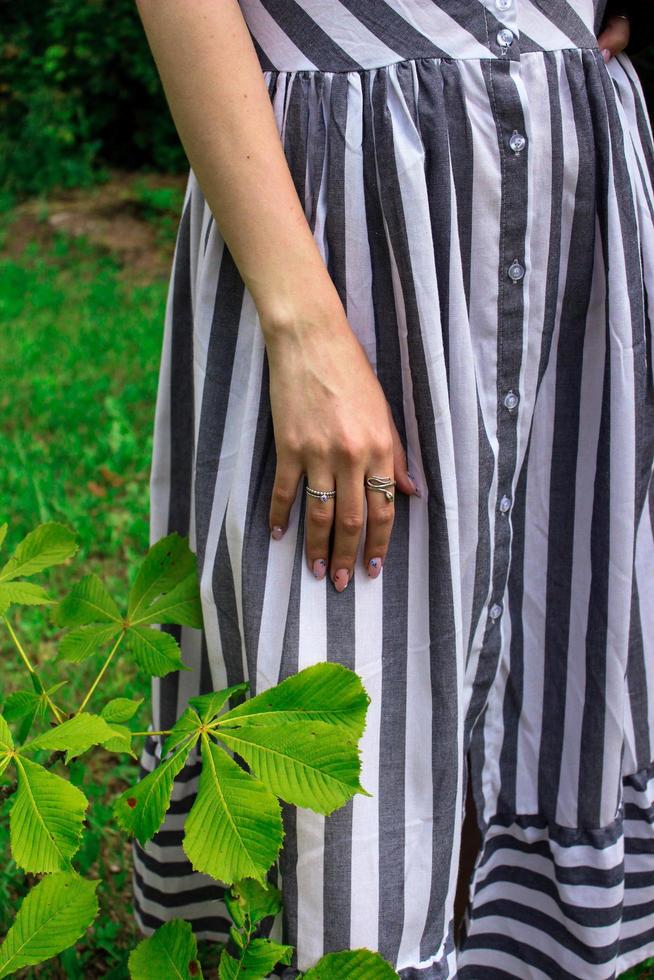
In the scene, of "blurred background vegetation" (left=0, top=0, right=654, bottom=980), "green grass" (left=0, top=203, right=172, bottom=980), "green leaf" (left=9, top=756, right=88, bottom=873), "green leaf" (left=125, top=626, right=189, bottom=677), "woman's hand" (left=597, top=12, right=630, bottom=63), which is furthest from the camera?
"blurred background vegetation" (left=0, top=0, right=654, bottom=980)

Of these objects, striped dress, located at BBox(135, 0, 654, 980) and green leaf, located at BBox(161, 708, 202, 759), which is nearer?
green leaf, located at BBox(161, 708, 202, 759)

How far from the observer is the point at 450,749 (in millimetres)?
953

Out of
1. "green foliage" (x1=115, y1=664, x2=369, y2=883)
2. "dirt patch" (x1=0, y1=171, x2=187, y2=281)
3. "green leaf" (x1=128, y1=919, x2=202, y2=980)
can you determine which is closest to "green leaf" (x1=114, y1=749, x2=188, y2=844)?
"green foliage" (x1=115, y1=664, x2=369, y2=883)

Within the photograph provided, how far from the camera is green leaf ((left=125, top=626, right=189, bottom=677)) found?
94 centimetres

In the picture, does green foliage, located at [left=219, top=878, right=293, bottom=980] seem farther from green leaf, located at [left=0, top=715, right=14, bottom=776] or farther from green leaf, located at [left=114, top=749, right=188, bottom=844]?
green leaf, located at [left=0, top=715, right=14, bottom=776]

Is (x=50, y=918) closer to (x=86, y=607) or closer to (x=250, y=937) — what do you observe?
(x=250, y=937)

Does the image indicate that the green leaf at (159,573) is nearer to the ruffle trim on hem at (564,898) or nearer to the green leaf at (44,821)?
the green leaf at (44,821)

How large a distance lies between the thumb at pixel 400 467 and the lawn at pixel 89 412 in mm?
719

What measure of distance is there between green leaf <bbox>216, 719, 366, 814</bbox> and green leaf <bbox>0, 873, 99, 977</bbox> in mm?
163

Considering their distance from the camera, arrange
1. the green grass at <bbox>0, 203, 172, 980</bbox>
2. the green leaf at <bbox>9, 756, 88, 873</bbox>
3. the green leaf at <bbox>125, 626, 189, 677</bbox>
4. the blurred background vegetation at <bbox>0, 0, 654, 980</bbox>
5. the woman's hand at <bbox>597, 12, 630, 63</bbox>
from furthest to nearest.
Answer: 1. the blurred background vegetation at <bbox>0, 0, 654, 980</bbox>
2. the green grass at <bbox>0, 203, 172, 980</bbox>
3. the woman's hand at <bbox>597, 12, 630, 63</bbox>
4. the green leaf at <bbox>125, 626, 189, 677</bbox>
5. the green leaf at <bbox>9, 756, 88, 873</bbox>

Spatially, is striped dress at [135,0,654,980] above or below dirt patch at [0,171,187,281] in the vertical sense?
above

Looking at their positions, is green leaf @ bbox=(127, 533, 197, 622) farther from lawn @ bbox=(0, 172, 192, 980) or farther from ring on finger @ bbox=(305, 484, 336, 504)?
lawn @ bbox=(0, 172, 192, 980)

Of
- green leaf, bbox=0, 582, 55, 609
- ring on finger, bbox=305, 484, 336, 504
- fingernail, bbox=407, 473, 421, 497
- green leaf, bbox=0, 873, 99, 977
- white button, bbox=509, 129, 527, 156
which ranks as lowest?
green leaf, bbox=0, 873, 99, 977

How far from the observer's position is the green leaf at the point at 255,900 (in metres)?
0.88
